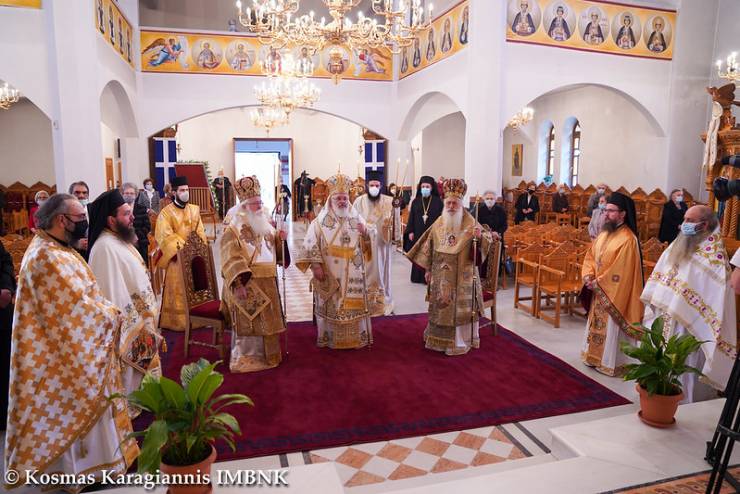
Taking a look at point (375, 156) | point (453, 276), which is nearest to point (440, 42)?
point (375, 156)

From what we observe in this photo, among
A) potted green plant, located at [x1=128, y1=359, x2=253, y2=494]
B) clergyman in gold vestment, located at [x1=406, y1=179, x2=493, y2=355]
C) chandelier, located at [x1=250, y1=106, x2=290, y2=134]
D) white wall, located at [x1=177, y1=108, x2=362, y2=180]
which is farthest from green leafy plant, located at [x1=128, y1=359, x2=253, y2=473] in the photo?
white wall, located at [x1=177, y1=108, x2=362, y2=180]

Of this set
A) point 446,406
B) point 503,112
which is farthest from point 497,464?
point 503,112

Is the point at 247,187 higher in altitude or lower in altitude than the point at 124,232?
higher

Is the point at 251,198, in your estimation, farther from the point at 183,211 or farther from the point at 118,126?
the point at 118,126

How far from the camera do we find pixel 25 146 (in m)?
15.7

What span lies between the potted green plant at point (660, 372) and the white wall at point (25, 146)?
1676 cm

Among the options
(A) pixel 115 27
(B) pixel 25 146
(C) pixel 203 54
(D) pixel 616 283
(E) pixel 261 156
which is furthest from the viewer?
(E) pixel 261 156

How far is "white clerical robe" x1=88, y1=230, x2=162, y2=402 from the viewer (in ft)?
12.3

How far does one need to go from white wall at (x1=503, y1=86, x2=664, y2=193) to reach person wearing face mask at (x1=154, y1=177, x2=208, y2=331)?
9958mm

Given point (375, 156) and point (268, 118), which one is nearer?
point (375, 156)

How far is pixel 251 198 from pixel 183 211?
5.61ft

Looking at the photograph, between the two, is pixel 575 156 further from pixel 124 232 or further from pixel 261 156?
pixel 124 232

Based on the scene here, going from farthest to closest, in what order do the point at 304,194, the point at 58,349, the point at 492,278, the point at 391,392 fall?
the point at 304,194
the point at 492,278
the point at 391,392
the point at 58,349

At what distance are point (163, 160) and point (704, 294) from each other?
46.6ft
